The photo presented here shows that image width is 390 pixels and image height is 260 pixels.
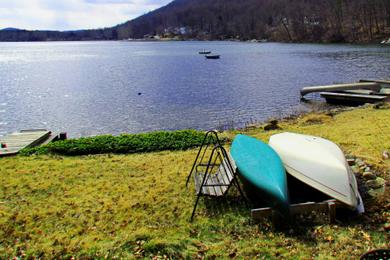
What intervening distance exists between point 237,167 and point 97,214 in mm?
3486

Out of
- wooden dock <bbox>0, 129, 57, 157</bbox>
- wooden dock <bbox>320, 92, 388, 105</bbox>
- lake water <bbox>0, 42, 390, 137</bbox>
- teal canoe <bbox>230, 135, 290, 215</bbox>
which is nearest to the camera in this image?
teal canoe <bbox>230, 135, 290, 215</bbox>

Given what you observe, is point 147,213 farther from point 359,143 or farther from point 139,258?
point 359,143

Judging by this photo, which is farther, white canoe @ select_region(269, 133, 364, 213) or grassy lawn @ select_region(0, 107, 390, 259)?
white canoe @ select_region(269, 133, 364, 213)

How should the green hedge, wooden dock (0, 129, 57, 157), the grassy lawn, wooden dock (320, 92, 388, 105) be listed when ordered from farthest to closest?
wooden dock (320, 92, 388, 105)
wooden dock (0, 129, 57, 157)
the green hedge
the grassy lawn

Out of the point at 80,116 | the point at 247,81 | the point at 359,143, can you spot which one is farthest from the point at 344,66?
the point at 359,143

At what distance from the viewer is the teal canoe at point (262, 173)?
311 inches

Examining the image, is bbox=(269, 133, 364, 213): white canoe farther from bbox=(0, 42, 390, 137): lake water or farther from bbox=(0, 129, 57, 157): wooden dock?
bbox=(0, 42, 390, 137): lake water

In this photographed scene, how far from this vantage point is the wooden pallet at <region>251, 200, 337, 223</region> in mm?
7941

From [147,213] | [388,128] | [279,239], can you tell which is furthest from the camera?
[388,128]

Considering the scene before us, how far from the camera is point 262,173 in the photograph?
337 inches

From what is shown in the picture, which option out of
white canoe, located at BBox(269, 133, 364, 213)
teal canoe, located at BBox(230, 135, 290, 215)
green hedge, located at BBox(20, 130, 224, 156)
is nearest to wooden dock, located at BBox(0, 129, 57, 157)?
green hedge, located at BBox(20, 130, 224, 156)

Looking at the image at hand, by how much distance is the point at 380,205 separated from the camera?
8.43 meters

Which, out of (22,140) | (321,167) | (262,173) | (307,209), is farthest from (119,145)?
(307,209)

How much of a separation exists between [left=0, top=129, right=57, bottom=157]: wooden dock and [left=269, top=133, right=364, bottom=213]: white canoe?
11187mm
